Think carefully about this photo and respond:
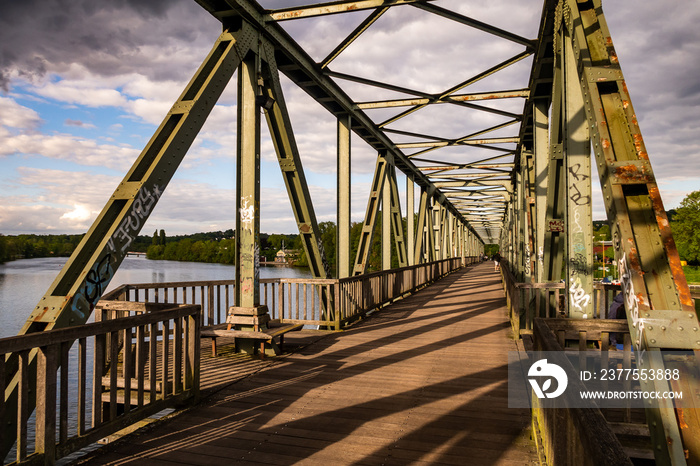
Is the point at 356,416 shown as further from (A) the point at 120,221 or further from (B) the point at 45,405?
(A) the point at 120,221

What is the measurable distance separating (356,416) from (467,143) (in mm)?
11646

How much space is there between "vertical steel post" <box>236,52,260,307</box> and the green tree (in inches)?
2477

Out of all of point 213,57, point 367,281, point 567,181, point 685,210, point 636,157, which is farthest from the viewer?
point 685,210

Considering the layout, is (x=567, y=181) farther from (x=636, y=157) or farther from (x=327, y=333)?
(x=327, y=333)

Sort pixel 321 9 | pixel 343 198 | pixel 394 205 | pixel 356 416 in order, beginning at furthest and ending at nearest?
pixel 394 205 → pixel 343 198 → pixel 321 9 → pixel 356 416

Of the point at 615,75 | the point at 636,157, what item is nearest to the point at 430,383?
the point at 636,157

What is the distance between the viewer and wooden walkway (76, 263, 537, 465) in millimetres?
3455

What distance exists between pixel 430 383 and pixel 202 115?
161 inches

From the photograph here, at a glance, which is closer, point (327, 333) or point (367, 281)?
point (327, 333)

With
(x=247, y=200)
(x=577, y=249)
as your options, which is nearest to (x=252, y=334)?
(x=247, y=200)

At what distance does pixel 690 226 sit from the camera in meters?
56.8

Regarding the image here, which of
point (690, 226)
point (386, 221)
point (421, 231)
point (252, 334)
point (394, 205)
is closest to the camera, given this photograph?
point (252, 334)

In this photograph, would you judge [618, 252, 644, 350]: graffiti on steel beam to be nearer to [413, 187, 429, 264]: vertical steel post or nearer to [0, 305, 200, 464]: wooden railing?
[0, 305, 200, 464]: wooden railing

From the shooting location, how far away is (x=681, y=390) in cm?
246
